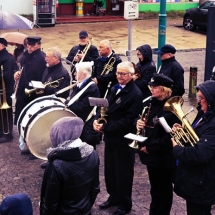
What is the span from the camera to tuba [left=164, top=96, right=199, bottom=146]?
505 cm

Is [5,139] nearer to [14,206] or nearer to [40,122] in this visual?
[40,122]

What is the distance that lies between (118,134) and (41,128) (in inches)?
58.1

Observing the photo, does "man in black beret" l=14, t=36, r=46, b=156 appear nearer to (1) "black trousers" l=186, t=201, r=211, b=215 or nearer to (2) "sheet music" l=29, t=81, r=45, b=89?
(2) "sheet music" l=29, t=81, r=45, b=89

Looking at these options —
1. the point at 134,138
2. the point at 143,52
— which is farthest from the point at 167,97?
the point at 143,52

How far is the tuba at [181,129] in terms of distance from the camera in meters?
5.05

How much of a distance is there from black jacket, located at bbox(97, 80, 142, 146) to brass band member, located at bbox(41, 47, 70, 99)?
6.14 feet

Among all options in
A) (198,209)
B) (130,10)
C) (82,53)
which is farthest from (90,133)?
(130,10)

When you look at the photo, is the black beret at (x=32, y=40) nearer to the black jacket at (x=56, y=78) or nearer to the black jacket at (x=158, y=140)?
the black jacket at (x=56, y=78)

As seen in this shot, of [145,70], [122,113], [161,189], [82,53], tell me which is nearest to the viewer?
[161,189]

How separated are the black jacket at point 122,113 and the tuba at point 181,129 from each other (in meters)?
0.79

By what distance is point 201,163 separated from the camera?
491cm

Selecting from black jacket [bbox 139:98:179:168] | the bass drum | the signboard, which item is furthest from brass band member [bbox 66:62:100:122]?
the signboard

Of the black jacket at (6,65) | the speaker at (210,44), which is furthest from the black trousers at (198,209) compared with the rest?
the speaker at (210,44)

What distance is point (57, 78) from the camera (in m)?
8.09
